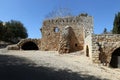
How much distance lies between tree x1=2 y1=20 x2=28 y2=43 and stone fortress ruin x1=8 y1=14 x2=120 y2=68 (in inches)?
662

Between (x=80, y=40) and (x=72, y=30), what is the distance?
156 cm

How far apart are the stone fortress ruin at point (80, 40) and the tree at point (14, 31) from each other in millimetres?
16812

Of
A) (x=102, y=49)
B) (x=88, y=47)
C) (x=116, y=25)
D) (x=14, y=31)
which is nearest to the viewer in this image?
(x=102, y=49)

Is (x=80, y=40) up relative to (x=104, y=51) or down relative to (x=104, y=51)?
up

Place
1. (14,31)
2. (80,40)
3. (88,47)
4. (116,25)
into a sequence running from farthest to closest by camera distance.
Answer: (14,31) → (116,25) → (80,40) → (88,47)

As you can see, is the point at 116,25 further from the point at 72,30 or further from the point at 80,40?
the point at 72,30

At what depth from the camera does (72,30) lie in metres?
23.7

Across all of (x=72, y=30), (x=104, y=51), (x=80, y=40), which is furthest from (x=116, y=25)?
(x=104, y=51)

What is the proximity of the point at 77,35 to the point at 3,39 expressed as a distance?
24665mm

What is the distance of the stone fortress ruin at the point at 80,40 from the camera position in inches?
608

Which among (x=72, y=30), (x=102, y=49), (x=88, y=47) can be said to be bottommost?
(x=102, y=49)

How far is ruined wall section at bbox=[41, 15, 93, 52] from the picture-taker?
77.2 ft

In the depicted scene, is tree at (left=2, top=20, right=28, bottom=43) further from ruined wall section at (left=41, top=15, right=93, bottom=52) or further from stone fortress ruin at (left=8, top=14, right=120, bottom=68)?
ruined wall section at (left=41, top=15, right=93, bottom=52)

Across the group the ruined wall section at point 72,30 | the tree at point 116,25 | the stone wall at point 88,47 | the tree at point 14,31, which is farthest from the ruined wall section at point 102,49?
the tree at point 14,31
